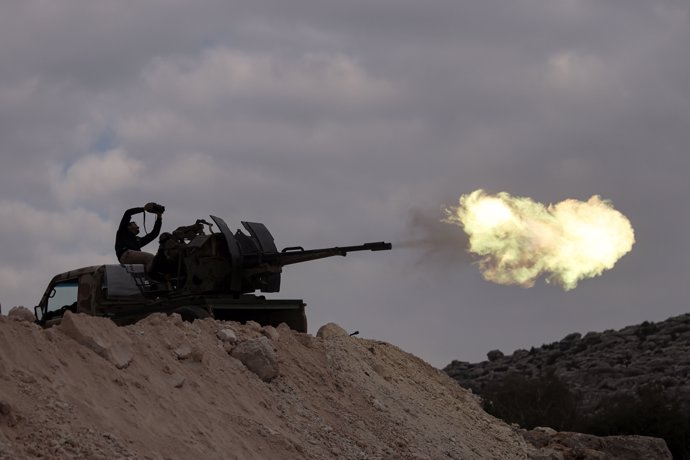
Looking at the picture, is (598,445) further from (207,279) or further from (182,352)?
(182,352)

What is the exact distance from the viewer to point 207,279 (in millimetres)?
20359

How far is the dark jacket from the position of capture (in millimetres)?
21516

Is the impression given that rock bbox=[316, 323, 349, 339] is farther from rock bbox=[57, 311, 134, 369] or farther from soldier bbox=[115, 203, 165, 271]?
rock bbox=[57, 311, 134, 369]

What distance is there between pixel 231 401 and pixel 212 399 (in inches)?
13.1

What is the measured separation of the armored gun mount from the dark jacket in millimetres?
681

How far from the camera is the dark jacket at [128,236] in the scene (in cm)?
2152

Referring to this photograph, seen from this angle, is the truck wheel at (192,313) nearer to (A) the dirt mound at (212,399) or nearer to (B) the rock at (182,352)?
(A) the dirt mound at (212,399)

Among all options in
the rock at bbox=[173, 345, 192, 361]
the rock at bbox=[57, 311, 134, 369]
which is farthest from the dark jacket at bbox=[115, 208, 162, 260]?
the rock at bbox=[57, 311, 134, 369]

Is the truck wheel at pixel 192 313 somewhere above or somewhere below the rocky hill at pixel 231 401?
above

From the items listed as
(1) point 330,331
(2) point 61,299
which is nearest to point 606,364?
(1) point 330,331

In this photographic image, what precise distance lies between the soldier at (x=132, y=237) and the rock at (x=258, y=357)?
12.4 feet

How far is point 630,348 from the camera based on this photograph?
6356 centimetres

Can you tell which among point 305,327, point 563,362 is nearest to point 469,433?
point 305,327

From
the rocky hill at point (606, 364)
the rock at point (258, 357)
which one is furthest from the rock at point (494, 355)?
the rock at point (258, 357)
